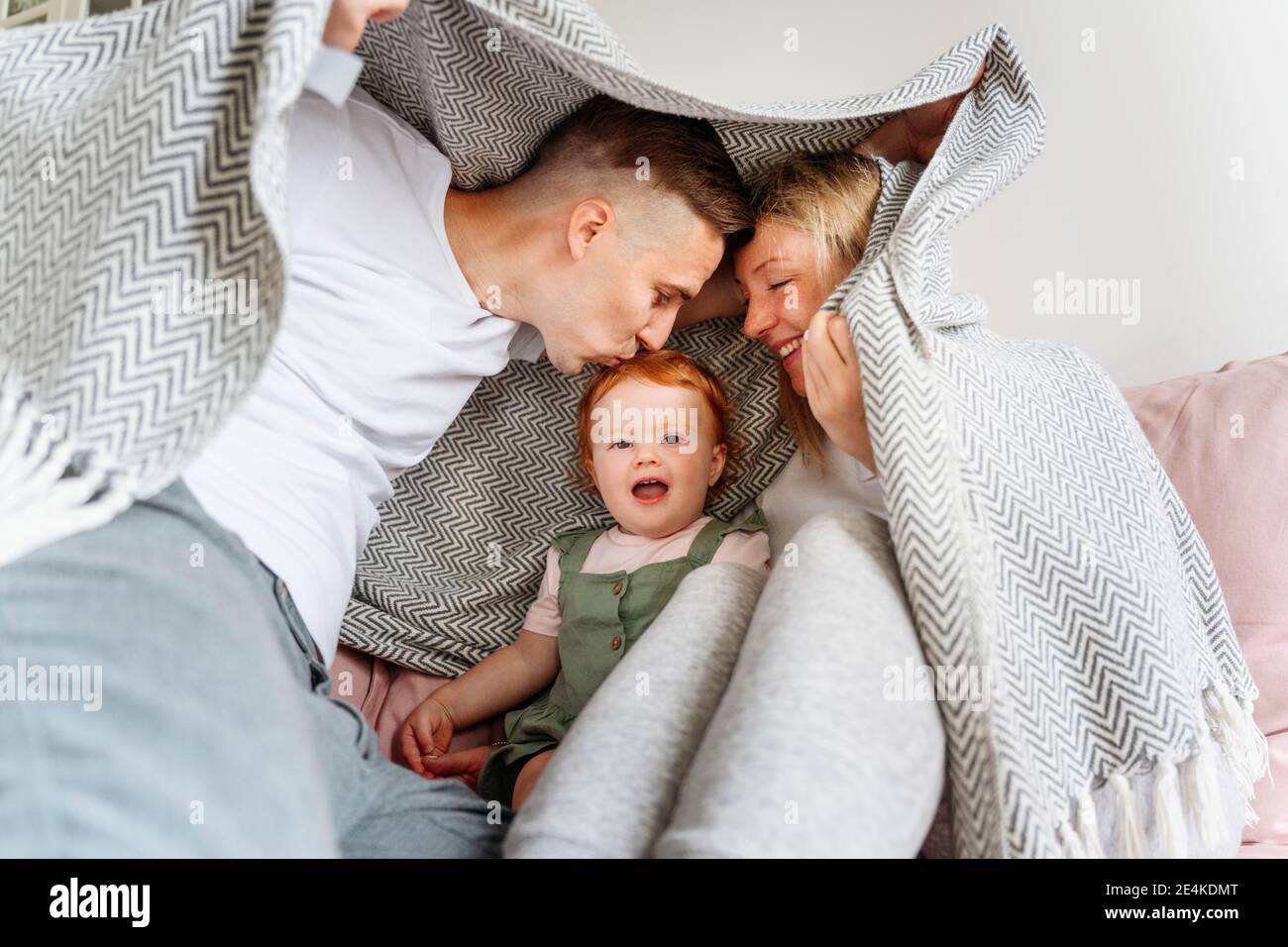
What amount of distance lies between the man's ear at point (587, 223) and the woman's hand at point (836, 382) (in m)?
0.35

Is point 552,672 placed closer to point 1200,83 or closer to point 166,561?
point 166,561

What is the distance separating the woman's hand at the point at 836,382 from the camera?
0.99 m

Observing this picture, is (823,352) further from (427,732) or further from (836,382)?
(427,732)

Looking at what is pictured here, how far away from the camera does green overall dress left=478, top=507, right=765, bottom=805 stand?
122 cm

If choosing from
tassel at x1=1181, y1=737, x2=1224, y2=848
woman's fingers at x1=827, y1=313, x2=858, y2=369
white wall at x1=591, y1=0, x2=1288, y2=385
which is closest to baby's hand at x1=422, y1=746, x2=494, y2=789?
woman's fingers at x1=827, y1=313, x2=858, y2=369

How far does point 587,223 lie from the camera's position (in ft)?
4.09

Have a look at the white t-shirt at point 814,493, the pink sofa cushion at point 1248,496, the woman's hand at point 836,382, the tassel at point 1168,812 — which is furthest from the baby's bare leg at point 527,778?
the pink sofa cushion at point 1248,496

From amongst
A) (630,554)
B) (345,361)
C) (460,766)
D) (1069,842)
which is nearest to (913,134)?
(630,554)

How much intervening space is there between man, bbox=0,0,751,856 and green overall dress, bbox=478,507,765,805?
258 mm

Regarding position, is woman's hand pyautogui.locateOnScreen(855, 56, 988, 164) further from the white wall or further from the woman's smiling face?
the white wall

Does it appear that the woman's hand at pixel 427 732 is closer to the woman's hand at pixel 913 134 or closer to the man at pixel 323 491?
the man at pixel 323 491

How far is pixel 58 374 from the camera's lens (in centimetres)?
76
